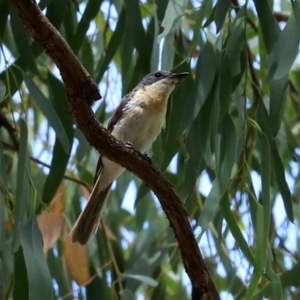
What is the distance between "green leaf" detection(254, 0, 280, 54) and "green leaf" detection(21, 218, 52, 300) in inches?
29.2

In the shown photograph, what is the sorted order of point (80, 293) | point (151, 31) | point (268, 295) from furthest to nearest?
point (80, 293) → point (151, 31) → point (268, 295)

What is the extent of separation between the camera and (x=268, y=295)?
2.24m

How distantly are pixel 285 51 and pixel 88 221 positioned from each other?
92 cm

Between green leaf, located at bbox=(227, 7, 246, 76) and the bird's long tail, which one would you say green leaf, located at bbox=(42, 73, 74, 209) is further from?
green leaf, located at bbox=(227, 7, 246, 76)

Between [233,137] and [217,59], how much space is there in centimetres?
22

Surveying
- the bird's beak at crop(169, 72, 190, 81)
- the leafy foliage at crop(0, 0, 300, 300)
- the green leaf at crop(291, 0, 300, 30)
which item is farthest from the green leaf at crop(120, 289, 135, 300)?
the green leaf at crop(291, 0, 300, 30)

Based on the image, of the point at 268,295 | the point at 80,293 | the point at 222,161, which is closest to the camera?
the point at 222,161

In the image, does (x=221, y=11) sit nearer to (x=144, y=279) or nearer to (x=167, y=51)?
(x=167, y=51)

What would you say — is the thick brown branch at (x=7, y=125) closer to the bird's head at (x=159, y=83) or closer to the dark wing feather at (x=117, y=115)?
the dark wing feather at (x=117, y=115)

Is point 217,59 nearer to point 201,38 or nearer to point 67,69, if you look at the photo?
point 67,69

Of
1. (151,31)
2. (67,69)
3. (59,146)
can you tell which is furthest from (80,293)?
(67,69)

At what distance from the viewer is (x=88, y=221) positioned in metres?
2.52

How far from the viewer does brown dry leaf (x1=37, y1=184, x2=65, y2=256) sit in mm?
2498

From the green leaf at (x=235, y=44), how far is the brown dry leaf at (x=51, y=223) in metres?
0.76
